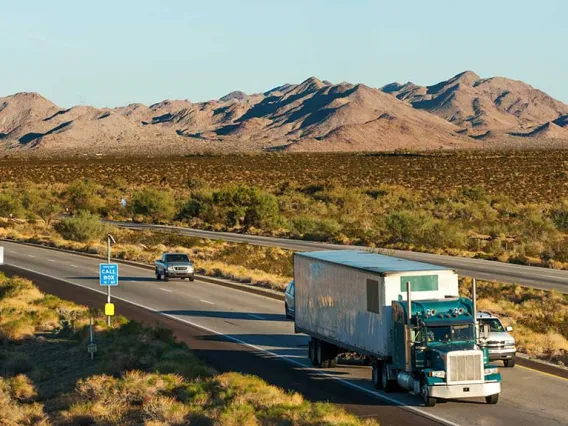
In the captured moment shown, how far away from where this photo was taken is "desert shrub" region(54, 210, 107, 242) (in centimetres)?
6881

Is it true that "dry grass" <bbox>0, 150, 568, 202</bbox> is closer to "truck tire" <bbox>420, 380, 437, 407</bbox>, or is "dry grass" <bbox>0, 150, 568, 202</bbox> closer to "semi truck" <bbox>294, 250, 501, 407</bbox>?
"semi truck" <bbox>294, 250, 501, 407</bbox>

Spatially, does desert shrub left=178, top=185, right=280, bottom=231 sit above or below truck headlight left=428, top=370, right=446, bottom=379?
above

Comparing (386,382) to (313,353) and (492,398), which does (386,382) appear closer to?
(492,398)

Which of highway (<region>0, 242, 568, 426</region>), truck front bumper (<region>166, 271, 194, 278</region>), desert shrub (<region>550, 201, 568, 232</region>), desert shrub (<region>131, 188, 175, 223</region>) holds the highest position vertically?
desert shrub (<region>131, 188, 175, 223</region>)

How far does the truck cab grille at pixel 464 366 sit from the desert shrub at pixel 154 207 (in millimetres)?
68456

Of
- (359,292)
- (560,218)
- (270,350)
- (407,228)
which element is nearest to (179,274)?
(270,350)

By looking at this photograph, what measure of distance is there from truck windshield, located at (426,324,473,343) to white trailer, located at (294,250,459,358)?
125cm

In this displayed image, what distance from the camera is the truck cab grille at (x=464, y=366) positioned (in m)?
20.1

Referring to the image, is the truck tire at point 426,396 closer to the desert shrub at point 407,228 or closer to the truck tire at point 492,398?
the truck tire at point 492,398

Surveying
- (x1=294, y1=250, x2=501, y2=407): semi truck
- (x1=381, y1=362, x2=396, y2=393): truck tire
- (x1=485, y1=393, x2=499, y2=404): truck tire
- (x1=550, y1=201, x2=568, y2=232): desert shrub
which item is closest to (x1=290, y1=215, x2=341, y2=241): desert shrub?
(x1=550, y1=201, x2=568, y2=232): desert shrub

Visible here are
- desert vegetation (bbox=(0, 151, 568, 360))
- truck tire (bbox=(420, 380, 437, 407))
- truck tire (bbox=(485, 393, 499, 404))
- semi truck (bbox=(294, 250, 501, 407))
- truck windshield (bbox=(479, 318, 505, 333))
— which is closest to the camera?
semi truck (bbox=(294, 250, 501, 407))

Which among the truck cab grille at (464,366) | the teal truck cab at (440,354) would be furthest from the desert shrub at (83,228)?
the truck cab grille at (464,366)

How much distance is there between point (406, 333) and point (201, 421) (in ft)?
15.4

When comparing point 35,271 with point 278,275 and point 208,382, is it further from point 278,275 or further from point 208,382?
point 208,382
